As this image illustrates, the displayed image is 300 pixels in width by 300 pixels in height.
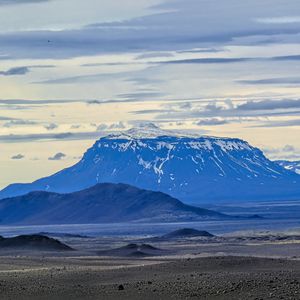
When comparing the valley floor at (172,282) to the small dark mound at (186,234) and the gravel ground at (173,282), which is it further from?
the small dark mound at (186,234)

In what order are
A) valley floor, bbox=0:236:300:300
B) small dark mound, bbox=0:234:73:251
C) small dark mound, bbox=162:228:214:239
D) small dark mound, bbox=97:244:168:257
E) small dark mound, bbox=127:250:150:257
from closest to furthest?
valley floor, bbox=0:236:300:300 → small dark mound, bbox=127:250:150:257 → small dark mound, bbox=97:244:168:257 → small dark mound, bbox=0:234:73:251 → small dark mound, bbox=162:228:214:239

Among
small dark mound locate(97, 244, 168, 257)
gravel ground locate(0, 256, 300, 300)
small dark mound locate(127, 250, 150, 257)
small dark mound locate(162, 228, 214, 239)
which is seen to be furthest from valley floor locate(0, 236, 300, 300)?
small dark mound locate(162, 228, 214, 239)

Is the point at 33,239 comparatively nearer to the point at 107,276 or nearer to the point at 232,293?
the point at 107,276

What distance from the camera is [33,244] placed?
113 meters

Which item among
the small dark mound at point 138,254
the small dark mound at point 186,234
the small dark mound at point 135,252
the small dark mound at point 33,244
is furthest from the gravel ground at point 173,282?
the small dark mound at point 186,234

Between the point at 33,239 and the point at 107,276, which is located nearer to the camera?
the point at 107,276

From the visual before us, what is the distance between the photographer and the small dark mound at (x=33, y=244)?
110 metres

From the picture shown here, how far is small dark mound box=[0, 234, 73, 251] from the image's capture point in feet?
361

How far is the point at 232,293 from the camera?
44875 mm

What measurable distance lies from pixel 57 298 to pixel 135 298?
3.84 metres

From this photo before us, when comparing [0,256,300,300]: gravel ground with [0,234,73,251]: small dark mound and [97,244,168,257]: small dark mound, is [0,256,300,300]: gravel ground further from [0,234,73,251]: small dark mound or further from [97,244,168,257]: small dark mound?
[0,234,73,251]: small dark mound

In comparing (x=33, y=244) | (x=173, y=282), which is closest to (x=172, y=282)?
(x=173, y=282)

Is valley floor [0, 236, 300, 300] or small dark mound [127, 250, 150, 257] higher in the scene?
small dark mound [127, 250, 150, 257]

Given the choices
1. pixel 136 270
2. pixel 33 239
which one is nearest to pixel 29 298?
pixel 136 270
